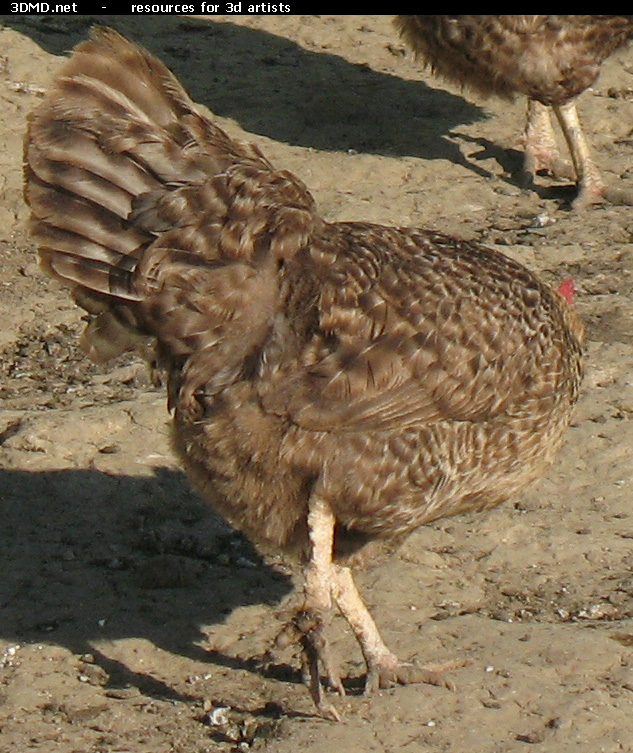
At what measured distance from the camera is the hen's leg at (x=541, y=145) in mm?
8180

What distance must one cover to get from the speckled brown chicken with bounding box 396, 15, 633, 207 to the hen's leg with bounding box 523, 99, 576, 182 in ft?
0.35

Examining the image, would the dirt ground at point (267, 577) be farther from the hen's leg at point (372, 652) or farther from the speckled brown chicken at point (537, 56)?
the speckled brown chicken at point (537, 56)

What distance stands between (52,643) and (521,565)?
1.70 meters

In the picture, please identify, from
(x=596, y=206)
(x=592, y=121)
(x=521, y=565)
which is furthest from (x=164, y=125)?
(x=592, y=121)

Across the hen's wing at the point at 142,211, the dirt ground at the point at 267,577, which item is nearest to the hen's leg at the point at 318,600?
the dirt ground at the point at 267,577

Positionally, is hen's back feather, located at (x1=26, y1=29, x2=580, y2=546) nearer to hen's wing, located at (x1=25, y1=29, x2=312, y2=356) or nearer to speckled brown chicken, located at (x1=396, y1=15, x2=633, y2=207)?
hen's wing, located at (x1=25, y1=29, x2=312, y2=356)

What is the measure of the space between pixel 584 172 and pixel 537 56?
761 millimetres

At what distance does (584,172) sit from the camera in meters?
7.80

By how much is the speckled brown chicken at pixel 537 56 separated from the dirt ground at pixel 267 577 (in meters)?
0.28

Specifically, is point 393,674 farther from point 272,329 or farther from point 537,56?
point 537,56

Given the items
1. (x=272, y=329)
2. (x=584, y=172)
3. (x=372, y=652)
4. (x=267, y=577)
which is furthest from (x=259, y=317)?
(x=584, y=172)

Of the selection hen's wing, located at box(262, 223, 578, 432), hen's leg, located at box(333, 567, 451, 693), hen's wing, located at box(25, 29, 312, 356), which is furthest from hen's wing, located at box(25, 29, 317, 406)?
hen's leg, located at box(333, 567, 451, 693)

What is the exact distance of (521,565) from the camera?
193 inches

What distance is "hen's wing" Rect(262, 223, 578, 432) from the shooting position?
3941 millimetres
